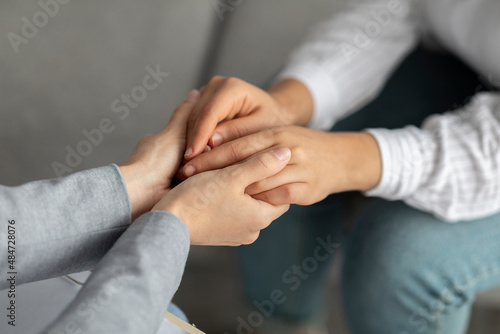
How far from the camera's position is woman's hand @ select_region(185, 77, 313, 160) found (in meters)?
0.60

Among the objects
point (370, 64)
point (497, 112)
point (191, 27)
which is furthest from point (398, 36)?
point (191, 27)

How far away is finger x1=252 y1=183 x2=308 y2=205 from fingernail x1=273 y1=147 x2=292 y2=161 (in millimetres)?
36

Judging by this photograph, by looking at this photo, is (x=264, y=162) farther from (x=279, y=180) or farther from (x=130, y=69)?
(x=130, y=69)

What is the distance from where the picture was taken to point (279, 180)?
0.56 meters

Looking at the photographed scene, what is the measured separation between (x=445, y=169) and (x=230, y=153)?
0.92ft

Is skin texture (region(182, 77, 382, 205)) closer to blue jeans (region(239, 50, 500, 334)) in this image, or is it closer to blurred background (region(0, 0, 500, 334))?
blue jeans (region(239, 50, 500, 334))

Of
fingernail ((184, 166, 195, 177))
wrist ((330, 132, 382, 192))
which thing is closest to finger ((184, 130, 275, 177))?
fingernail ((184, 166, 195, 177))

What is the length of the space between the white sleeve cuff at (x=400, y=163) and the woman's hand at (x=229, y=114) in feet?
0.48

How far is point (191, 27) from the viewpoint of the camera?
1.13 m

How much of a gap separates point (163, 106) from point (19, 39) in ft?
1.06

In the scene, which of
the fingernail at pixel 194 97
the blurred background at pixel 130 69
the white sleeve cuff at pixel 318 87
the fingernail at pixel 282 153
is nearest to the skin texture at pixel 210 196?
the fingernail at pixel 282 153

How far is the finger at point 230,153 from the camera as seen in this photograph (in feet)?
1.89

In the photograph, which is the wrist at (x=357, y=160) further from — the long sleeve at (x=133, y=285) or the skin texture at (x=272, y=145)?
the long sleeve at (x=133, y=285)

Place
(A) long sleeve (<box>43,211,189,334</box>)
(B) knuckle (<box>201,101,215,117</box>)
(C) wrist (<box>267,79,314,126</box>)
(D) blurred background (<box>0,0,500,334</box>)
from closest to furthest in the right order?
(A) long sleeve (<box>43,211,189,334</box>) < (B) knuckle (<box>201,101,215,117</box>) < (C) wrist (<box>267,79,314,126</box>) < (D) blurred background (<box>0,0,500,334</box>)
